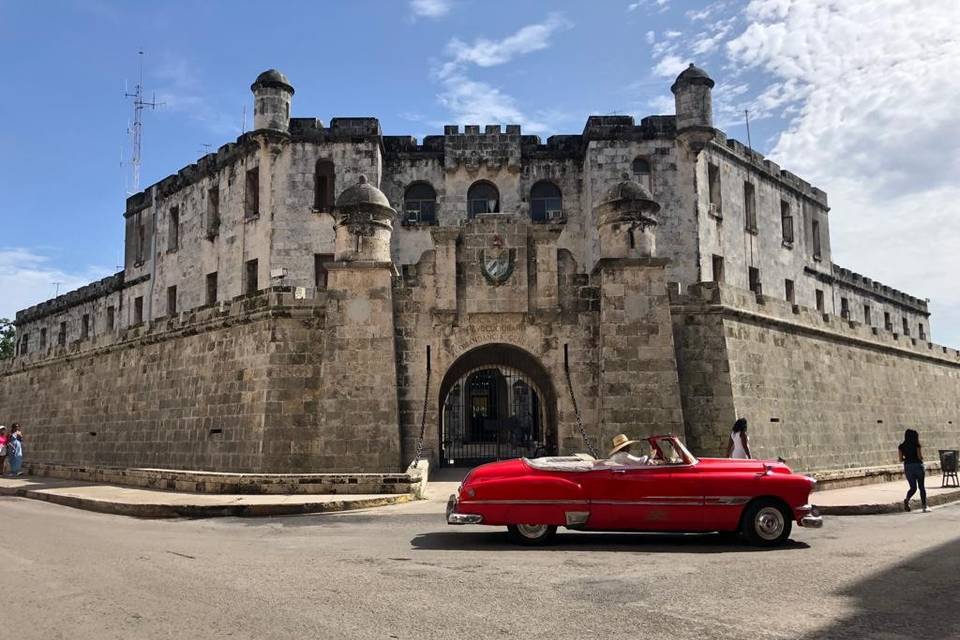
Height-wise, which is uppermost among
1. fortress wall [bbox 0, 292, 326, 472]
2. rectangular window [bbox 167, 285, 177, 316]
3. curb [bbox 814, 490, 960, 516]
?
rectangular window [bbox 167, 285, 177, 316]

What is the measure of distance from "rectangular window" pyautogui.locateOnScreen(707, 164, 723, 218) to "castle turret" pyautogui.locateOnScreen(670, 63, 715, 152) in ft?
5.88

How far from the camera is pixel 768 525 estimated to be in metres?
7.94

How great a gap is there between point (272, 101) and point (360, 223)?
12923mm

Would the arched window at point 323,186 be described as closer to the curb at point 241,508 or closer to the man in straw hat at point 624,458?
the curb at point 241,508

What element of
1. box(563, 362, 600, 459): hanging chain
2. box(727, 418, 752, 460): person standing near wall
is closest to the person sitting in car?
box(727, 418, 752, 460): person standing near wall

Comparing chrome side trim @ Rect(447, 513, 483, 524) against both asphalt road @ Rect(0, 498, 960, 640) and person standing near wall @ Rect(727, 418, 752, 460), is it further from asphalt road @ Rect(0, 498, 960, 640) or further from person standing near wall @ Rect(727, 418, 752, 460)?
person standing near wall @ Rect(727, 418, 752, 460)

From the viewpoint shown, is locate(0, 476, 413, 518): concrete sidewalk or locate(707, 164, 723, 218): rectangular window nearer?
locate(0, 476, 413, 518): concrete sidewalk

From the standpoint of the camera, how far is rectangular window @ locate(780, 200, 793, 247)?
3123cm

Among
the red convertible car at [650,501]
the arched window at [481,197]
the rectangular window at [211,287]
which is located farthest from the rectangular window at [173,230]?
the red convertible car at [650,501]

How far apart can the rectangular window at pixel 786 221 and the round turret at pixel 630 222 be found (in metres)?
18.5

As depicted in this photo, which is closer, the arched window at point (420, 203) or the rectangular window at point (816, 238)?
the arched window at point (420, 203)

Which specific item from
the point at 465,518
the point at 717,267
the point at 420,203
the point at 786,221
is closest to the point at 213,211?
the point at 420,203

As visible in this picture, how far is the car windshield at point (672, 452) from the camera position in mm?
8094

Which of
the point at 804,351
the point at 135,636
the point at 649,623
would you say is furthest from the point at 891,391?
the point at 135,636
